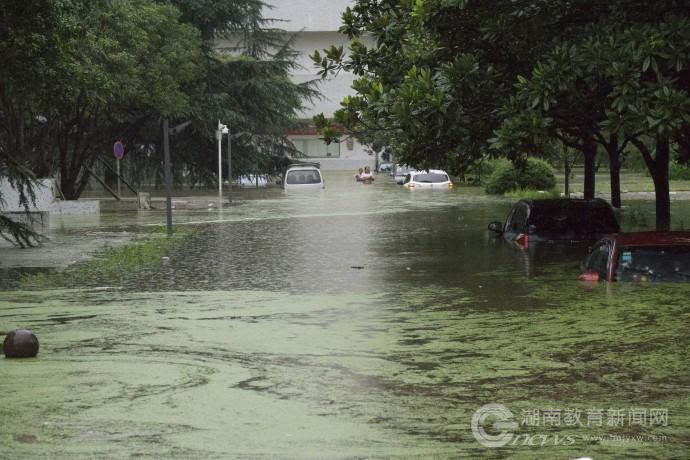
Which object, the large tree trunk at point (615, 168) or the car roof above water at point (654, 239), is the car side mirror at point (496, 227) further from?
the large tree trunk at point (615, 168)

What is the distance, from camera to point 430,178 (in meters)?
59.7

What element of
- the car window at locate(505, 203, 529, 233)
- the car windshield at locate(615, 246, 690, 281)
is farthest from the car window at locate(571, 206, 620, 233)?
the car windshield at locate(615, 246, 690, 281)

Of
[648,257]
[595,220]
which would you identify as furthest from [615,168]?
[648,257]

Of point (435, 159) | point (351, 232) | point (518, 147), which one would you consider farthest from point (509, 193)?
point (518, 147)

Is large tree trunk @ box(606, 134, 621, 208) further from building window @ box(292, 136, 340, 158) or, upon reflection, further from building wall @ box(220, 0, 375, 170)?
building window @ box(292, 136, 340, 158)

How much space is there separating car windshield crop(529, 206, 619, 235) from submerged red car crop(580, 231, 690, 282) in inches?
201

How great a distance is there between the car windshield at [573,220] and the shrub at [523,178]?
30.4 meters

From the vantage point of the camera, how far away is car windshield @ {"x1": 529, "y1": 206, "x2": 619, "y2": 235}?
19.0 m

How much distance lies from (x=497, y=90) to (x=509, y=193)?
114 feet

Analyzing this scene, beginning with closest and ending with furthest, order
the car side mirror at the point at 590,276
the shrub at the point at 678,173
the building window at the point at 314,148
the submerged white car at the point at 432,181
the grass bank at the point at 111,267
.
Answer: the car side mirror at the point at 590,276 → the grass bank at the point at 111,267 → the submerged white car at the point at 432,181 → the shrub at the point at 678,173 → the building window at the point at 314,148

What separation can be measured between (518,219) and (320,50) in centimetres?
8737

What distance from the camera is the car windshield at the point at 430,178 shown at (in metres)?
59.2

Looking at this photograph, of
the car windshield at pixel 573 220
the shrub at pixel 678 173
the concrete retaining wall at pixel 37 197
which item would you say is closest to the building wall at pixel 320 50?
the shrub at pixel 678 173

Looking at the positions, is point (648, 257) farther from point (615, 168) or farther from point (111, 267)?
point (615, 168)
